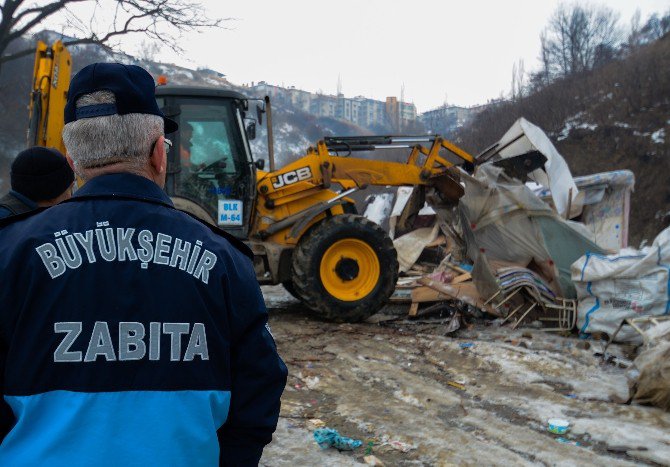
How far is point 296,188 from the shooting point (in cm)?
725

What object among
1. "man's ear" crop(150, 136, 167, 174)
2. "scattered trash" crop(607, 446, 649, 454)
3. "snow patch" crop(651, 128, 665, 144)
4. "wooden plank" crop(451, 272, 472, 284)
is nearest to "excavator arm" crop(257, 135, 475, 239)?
"wooden plank" crop(451, 272, 472, 284)

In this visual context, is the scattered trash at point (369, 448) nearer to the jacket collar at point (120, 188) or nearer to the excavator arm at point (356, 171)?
the jacket collar at point (120, 188)

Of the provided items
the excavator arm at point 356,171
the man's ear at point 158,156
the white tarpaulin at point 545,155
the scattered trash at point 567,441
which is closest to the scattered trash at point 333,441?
the scattered trash at point 567,441

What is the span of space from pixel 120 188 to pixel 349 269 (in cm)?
580

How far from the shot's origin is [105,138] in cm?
134

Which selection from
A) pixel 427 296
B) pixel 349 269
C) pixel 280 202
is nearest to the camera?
pixel 349 269

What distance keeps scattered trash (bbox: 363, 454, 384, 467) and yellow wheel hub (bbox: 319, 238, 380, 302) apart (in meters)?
3.65

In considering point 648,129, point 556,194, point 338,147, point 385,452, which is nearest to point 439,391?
point 385,452

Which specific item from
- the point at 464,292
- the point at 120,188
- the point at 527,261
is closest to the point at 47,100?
the point at 464,292

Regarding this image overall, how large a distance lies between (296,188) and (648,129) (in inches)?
568

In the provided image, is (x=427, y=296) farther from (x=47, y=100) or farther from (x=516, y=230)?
(x=47, y=100)

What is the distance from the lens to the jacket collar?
1.30 metres

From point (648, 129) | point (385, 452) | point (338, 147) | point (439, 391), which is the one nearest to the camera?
point (385, 452)

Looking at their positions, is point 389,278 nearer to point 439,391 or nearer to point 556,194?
point 439,391
